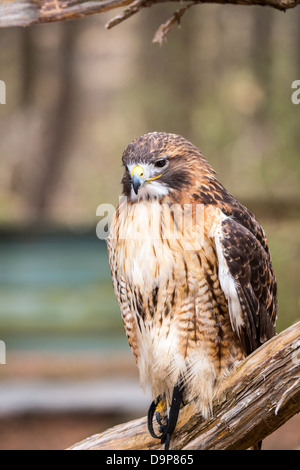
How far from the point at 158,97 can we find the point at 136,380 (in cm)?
171

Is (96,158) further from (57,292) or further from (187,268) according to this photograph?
(187,268)

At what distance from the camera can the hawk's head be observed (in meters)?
1.24

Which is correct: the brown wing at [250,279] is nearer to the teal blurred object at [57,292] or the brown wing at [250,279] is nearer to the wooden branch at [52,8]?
the wooden branch at [52,8]

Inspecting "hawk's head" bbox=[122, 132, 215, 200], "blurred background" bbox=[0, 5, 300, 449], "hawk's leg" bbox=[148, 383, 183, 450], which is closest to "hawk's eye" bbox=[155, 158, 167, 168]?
"hawk's head" bbox=[122, 132, 215, 200]

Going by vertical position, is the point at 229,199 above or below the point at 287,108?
below

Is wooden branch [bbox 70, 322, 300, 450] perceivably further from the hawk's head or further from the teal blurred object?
the teal blurred object

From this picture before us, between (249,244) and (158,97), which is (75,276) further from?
(249,244)

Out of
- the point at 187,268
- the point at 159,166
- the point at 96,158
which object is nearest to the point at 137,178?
the point at 159,166

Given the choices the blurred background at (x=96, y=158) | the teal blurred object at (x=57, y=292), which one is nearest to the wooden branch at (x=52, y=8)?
the blurred background at (x=96, y=158)

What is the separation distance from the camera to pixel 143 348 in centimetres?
149

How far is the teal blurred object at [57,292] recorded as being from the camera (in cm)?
399

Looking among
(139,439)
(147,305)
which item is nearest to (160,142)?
(147,305)

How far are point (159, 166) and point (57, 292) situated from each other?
299 centimetres

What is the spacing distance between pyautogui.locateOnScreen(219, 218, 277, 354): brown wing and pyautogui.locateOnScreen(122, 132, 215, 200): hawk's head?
0.44 ft
